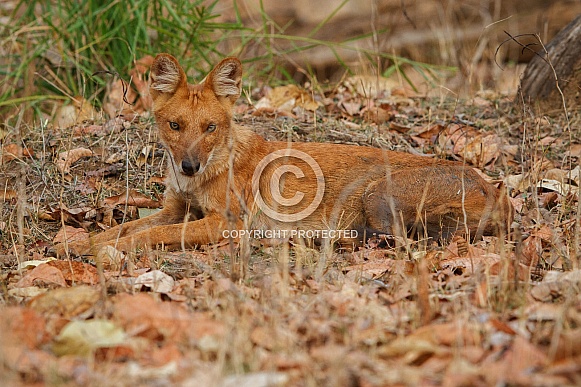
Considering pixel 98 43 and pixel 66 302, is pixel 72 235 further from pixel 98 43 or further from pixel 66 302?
pixel 98 43

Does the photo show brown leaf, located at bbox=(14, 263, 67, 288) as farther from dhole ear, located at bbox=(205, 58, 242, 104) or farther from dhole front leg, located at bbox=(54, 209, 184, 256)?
dhole ear, located at bbox=(205, 58, 242, 104)

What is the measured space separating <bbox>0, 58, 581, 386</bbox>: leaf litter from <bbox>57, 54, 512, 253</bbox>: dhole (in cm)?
29

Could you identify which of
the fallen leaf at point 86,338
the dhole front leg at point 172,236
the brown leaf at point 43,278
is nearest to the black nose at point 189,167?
the dhole front leg at point 172,236

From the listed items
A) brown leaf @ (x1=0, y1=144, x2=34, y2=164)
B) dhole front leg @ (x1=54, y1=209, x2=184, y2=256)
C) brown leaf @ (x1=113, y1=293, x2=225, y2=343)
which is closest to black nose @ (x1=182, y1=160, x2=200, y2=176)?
dhole front leg @ (x1=54, y1=209, x2=184, y2=256)

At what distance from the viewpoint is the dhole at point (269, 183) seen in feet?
16.5

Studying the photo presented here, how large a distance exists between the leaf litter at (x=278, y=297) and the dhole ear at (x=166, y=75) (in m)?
0.88

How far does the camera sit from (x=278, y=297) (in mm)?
3445

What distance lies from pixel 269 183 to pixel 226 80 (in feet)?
2.73

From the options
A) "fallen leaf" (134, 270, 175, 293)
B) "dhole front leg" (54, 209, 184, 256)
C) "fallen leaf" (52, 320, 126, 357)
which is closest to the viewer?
"fallen leaf" (52, 320, 126, 357)

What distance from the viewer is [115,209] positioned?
18.2ft

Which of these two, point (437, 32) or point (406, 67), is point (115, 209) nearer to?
point (437, 32)

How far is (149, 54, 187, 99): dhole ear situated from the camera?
518cm

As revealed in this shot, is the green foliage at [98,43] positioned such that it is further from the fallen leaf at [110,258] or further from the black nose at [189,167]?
the fallen leaf at [110,258]

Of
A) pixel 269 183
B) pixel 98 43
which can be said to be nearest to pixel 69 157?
pixel 269 183
